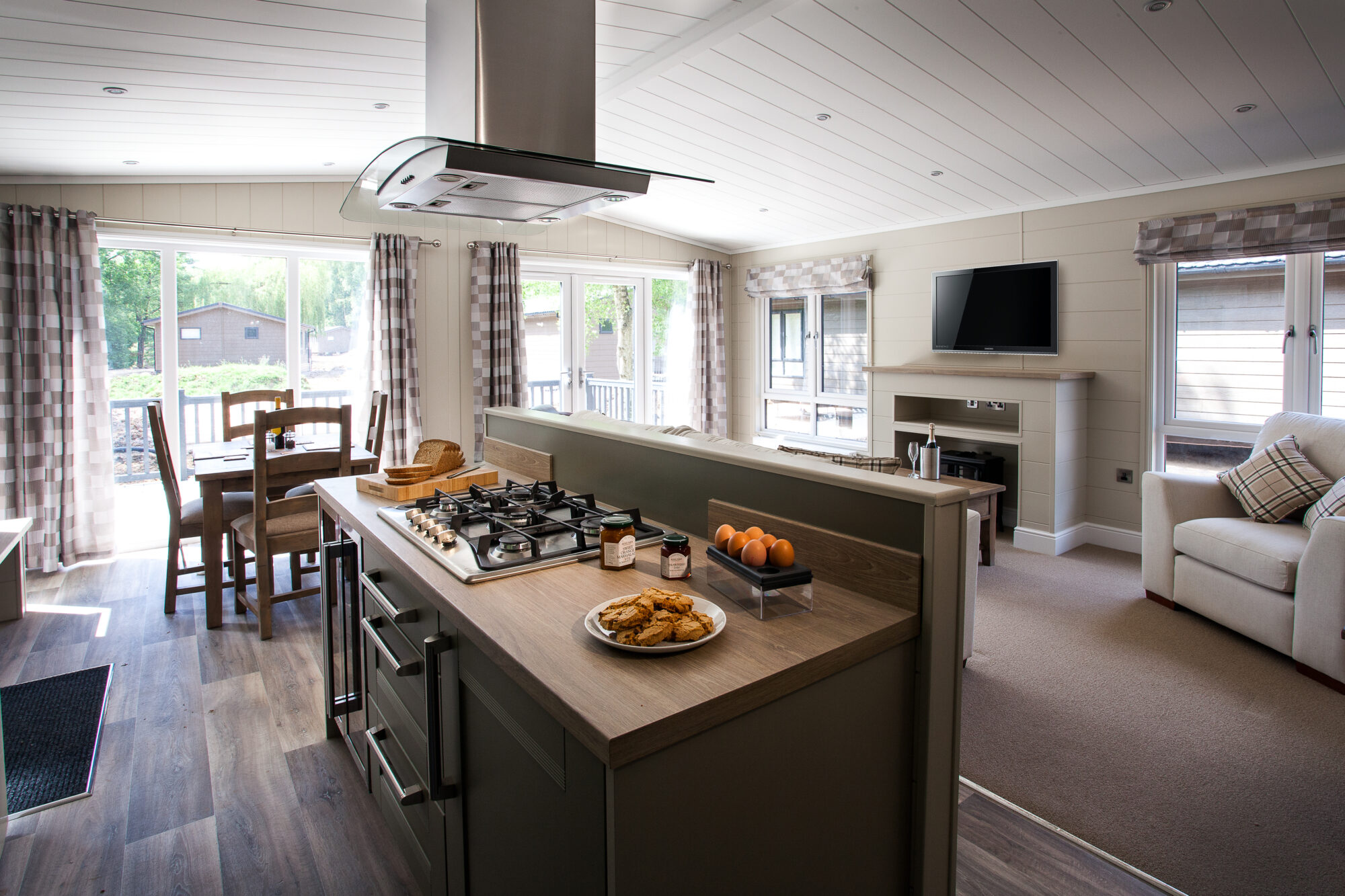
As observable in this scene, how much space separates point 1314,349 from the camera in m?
3.99

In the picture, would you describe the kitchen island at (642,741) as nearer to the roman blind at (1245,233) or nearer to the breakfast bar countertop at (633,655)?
the breakfast bar countertop at (633,655)

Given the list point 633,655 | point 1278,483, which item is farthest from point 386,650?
point 1278,483

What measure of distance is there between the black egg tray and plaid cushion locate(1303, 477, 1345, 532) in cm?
276

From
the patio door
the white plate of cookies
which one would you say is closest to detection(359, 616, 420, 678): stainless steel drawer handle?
the white plate of cookies

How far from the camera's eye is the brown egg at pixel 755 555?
135 cm

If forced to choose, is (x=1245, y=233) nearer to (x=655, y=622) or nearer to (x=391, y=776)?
(x=655, y=622)

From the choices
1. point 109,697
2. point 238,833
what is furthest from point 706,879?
point 109,697

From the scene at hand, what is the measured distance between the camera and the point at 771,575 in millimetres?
1312

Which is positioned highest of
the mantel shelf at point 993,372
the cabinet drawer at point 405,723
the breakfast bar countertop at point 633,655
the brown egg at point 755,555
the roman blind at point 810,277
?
the roman blind at point 810,277

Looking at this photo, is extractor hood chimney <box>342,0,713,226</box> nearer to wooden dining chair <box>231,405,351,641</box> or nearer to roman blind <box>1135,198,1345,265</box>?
wooden dining chair <box>231,405,351,641</box>

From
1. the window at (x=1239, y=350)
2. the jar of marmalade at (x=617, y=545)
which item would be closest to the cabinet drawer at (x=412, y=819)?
the jar of marmalade at (x=617, y=545)

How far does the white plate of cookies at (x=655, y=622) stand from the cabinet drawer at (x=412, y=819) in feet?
2.19

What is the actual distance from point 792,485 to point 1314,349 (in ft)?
13.3

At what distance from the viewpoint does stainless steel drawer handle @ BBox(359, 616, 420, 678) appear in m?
1.58
